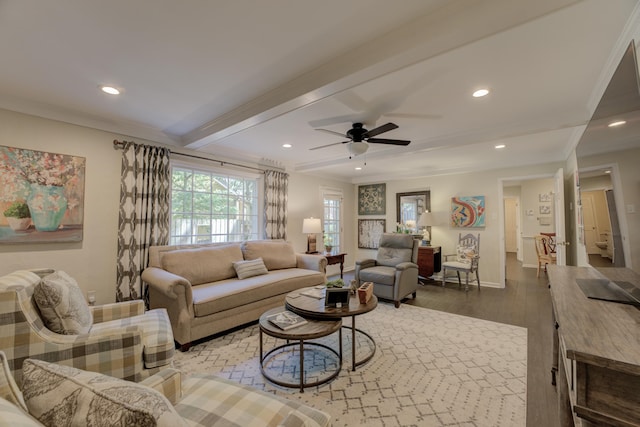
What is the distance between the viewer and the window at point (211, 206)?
3.79m

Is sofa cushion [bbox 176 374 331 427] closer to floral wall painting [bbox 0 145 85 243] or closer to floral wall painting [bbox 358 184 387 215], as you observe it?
floral wall painting [bbox 0 145 85 243]

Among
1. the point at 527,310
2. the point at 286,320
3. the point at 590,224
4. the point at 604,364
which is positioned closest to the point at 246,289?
the point at 286,320

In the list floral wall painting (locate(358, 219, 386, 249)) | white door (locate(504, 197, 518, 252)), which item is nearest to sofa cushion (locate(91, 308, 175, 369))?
floral wall painting (locate(358, 219, 386, 249))

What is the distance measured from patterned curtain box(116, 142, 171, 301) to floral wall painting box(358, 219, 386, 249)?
180 inches

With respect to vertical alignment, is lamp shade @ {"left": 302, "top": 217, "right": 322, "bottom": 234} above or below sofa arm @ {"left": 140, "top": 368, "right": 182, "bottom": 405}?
above

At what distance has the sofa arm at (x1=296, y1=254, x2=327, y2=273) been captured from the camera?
4137mm

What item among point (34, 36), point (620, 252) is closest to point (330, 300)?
point (620, 252)

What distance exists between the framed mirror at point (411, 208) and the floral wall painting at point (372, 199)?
0.38 meters

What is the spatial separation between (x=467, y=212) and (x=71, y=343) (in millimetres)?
5832

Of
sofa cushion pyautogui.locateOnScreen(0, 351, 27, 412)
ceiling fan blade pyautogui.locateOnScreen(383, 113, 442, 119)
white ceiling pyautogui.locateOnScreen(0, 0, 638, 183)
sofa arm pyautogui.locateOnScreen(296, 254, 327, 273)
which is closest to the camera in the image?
sofa cushion pyautogui.locateOnScreen(0, 351, 27, 412)

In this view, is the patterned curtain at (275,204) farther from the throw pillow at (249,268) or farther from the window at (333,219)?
the window at (333,219)

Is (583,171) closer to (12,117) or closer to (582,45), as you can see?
(582,45)

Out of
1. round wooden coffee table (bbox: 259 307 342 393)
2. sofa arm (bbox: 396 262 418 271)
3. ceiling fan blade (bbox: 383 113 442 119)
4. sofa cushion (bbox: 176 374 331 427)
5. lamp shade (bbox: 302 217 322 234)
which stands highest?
ceiling fan blade (bbox: 383 113 442 119)

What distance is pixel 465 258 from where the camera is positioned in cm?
500
